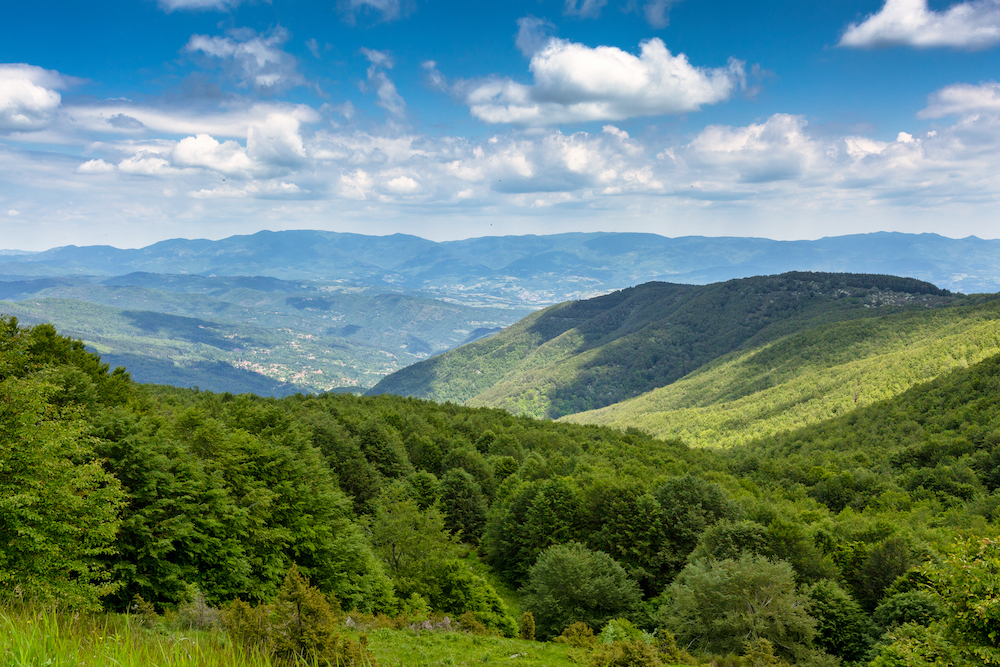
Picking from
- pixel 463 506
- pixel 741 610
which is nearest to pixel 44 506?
pixel 741 610

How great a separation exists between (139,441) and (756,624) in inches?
→ 1333

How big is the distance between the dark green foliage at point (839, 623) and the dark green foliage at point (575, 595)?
1151 centimetres

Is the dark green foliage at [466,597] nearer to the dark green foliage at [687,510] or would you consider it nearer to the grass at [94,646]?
the dark green foliage at [687,510]

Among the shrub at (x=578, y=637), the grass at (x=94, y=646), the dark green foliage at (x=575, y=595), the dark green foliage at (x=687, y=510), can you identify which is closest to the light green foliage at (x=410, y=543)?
the dark green foliage at (x=575, y=595)

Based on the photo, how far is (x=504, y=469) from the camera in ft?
241

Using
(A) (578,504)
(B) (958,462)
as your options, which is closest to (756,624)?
(A) (578,504)

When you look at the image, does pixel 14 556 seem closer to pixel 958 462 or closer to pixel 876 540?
pixel 876 540

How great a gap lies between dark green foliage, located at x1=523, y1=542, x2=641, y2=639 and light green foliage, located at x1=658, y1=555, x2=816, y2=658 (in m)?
4.47

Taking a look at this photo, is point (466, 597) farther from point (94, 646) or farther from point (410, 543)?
point (94, 646)

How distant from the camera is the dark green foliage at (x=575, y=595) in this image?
38.2 metres

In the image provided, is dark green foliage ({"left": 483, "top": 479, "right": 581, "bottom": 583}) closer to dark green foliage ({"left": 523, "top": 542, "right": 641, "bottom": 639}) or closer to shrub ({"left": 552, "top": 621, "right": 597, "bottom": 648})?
dark green foliage ({"left": 523, "top": 542, "right": 641, "bottom": 639})

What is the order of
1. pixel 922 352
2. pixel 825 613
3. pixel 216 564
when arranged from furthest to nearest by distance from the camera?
pixel 922 352
pixel 825 613
pixel 216 564

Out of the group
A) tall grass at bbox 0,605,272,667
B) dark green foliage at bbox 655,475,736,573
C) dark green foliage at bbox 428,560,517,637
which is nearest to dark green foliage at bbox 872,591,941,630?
dark green foliage at bbox 655,475,736,573

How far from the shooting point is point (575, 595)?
3850 centimetres
